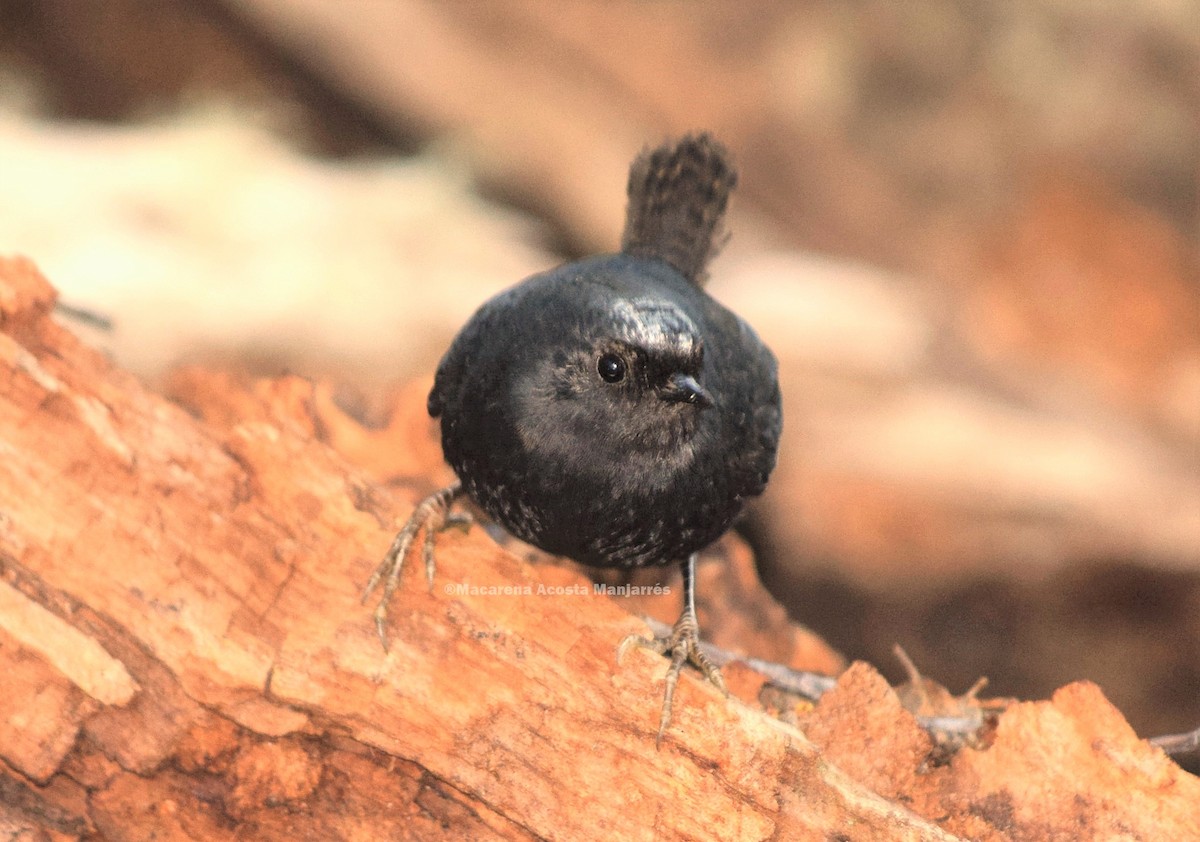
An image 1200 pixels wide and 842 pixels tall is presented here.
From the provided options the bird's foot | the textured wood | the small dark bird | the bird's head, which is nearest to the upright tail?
the small dark bird

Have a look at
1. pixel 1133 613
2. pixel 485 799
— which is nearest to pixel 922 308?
pixel 1133 613

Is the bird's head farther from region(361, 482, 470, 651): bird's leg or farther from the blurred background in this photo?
the blurred background

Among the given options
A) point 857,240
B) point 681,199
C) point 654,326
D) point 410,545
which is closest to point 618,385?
point 654,326

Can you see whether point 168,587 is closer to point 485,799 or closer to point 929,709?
point 485,799

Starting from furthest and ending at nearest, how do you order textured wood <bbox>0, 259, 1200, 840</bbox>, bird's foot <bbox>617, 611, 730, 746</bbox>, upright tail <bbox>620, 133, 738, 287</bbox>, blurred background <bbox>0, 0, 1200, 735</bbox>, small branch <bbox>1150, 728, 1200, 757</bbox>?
1. blurred background <bbox>0, 0, 1200, 735</bbox>
2. upright tail <bbox>620, 133, 738, 287</bbox>
3. small branch <bbox>1150, 728, 1200, 757</bbox>
4. bird's foot <bbox>617, 611, 730, 746</bbox>
5. textured wood <bbox>0, 259, 1200, 840</bbox>

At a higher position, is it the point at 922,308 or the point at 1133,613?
the point at 922,308

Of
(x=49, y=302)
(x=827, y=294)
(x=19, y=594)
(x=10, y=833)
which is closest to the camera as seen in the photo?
(x=10, y=833)

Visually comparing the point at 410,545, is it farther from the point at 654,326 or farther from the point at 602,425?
the point at 654,326

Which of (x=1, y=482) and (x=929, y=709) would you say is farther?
(x=929, y=709)
